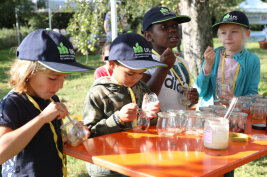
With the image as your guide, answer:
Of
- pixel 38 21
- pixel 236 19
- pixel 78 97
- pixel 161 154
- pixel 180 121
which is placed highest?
pixel 38 21

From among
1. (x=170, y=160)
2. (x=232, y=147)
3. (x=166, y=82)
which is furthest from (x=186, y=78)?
(x=170, y=160)

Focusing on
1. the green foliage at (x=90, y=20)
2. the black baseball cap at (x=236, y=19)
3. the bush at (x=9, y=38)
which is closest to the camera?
the black baseball cap at (x=236, y=19)

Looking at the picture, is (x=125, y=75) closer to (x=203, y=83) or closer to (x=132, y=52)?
(x=132, y=52)

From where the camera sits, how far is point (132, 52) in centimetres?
216

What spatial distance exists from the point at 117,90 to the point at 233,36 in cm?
176

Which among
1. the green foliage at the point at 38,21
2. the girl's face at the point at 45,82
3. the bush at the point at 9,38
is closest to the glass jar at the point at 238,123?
the girl's face at the point at 45,82

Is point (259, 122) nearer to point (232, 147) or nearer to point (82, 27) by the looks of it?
point (232, 147)

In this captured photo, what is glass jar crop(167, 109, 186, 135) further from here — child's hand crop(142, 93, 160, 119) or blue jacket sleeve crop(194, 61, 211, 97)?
blue jacket sleeve crop(194, 61, 211, 97)

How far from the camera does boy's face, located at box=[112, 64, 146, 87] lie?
2.22 metres

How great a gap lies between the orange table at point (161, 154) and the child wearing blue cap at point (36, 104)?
0.16 metres

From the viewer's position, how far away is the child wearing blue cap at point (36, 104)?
1.72 m

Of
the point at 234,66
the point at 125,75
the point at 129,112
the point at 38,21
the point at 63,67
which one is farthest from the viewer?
the point at 38,21

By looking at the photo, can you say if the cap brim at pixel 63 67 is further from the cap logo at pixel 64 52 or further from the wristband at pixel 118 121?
the wristband at pixel 118 121

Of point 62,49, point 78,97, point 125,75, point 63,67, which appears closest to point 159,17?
point 125,75
